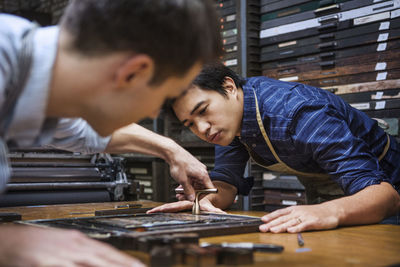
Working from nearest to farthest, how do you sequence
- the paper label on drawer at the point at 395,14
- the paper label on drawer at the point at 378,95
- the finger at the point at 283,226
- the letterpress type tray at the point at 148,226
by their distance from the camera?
the letterpress type tray at the point at 148,226
the finger at the point at 283,226
the paper label on drawer at the point at 395,14
the paper label on drawer at the point at 378,95

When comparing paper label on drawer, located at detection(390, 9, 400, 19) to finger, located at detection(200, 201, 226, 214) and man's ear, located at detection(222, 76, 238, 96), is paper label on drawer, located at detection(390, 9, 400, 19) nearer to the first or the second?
man's ear, located at detection(222, 76, 238, 96)

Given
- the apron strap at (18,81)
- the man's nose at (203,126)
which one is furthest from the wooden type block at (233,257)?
the man's nose at (203,126)

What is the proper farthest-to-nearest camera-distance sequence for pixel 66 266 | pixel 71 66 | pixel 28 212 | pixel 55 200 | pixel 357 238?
pixel 55 200, pixel 28 212, pixel 357 238, pixel 71 66, pixel 66 266

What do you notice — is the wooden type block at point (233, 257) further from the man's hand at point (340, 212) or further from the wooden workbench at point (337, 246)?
the man's hand at point (340, 212)

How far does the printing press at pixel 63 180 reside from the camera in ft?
8.61

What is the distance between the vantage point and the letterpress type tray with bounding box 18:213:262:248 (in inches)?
47.4

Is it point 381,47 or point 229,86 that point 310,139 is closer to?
point 229,86

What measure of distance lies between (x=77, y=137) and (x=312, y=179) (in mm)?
1388

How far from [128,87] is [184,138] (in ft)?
9.48

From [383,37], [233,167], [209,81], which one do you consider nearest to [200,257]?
[209,81]

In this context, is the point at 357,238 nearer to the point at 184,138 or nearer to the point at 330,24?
the point at 330,24

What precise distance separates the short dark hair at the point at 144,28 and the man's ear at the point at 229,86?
3.88ft

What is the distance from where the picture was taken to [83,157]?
307 cm

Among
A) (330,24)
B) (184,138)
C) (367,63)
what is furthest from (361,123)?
(184,138)
